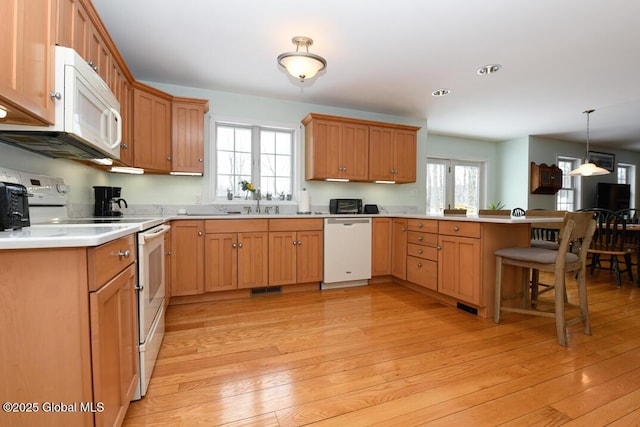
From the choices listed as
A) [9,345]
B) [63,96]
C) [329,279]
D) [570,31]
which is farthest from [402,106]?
[9,345]

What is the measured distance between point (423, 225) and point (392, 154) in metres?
1.39

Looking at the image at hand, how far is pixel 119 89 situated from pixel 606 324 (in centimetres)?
451

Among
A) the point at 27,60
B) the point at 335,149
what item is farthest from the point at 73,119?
the point at 335,149

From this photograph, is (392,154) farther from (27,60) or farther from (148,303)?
(27,60)

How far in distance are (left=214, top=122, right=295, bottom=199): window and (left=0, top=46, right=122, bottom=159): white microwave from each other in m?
1.77

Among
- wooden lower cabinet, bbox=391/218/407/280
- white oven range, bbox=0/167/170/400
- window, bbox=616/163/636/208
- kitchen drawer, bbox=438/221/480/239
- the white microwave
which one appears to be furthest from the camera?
window, bbox=616/163/636/208

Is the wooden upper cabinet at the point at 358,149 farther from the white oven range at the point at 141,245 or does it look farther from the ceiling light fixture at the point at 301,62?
the white oven range at the point at 141,245

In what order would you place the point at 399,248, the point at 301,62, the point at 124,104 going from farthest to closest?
1. the point at 399,248
2. the point at 124,104
3. the point at 301,62

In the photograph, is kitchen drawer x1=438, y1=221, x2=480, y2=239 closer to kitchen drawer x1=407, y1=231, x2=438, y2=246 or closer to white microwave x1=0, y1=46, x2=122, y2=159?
kitchen drawer x1=407, y1=231, x2=438, y2=246

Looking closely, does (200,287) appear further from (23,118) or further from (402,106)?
(402,106)

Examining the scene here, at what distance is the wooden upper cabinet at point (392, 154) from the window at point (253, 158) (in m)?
1.14

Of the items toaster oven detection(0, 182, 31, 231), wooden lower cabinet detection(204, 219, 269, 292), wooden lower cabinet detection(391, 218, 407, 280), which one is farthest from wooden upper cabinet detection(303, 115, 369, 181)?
toaster oven detection(0, 182, 31, 231)

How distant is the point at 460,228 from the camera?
8.96 feet

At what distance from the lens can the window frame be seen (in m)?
3.61
